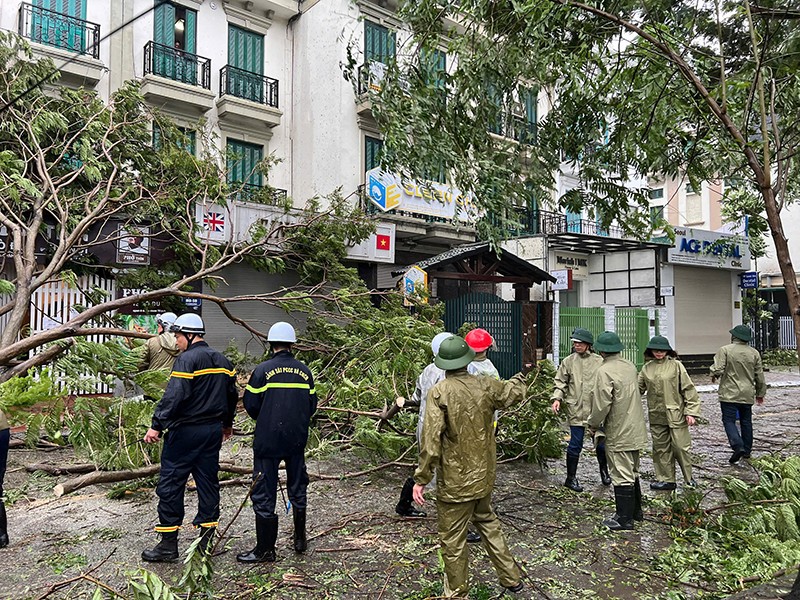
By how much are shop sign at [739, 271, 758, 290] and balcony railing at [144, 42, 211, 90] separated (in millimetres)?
18428

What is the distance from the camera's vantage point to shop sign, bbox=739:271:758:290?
2010 cm

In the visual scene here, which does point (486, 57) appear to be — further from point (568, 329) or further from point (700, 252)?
point (700, 252)

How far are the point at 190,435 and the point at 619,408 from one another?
11.9ft

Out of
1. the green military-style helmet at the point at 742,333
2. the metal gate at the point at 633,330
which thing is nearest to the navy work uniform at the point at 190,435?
the green military-style helmet at the point at 742,333

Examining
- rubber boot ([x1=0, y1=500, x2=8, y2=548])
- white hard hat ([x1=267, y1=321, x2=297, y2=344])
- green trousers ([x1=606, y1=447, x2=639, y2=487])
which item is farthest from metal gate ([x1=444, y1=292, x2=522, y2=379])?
rubber boot ([x1=0, y1=500, x2=8, y2=548])

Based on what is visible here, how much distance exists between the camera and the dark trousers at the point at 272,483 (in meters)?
4.12

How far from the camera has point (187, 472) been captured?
4168 millimetres

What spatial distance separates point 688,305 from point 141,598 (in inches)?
783

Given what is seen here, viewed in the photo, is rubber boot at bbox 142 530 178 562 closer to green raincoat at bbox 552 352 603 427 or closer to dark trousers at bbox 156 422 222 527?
dark trousers at bbox 156 422 222 527

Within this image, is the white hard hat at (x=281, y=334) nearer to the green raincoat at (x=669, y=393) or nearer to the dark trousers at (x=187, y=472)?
the dark trousers at (x=187, y=472)

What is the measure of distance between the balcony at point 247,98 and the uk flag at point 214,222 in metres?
3.20

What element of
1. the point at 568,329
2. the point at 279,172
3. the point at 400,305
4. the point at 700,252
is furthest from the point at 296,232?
the point at 700,252

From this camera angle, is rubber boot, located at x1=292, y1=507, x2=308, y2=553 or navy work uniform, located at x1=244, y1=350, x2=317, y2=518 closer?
navy work uniform, located at x1=244, y1=350, x2=317, y2=518

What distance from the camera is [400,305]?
8.91m
